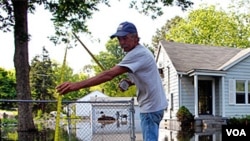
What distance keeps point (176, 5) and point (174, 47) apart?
30.7 ft

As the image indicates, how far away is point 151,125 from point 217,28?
120 feet

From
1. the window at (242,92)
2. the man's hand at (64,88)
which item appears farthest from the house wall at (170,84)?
the man's hand at (64,88)

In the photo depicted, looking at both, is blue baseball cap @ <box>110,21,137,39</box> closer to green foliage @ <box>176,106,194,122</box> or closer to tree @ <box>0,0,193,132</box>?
tree @ <box>0,0,193,132</box>

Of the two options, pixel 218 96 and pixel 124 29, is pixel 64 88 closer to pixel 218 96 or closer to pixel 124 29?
pixel 124 29

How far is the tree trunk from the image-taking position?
10875 millimetres

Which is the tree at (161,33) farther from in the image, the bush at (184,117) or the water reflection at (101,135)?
the water reflection at (101,135)

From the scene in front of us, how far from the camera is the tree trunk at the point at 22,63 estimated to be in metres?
10.9

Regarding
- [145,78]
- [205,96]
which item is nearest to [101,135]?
[205,96]

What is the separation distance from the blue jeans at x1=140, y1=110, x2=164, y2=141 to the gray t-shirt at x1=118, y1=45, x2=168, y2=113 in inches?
1.6

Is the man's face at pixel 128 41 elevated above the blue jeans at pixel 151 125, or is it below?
above

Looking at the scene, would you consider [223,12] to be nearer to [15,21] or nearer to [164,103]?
[15,21]

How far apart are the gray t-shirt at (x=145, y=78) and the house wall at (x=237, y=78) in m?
17.6

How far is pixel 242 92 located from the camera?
67.0ft

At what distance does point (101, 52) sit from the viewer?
239ft
